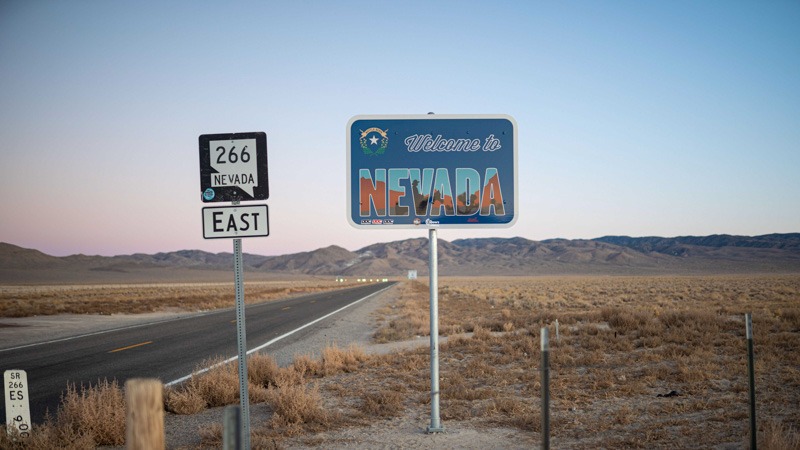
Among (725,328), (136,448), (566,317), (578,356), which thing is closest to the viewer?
(136,448)

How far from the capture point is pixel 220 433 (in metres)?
6.04

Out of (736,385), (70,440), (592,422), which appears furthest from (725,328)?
(70,440)

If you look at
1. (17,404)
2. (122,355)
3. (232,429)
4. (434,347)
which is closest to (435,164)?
(434,347)

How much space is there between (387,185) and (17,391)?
4.94 metres

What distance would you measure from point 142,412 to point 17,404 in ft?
15.1

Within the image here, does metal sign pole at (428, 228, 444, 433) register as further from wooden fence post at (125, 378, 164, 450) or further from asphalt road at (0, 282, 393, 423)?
asphalt road at (0, 282, 393, 423)

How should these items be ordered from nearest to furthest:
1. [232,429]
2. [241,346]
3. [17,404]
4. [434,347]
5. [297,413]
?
[232,429] → [241,346] → [17,404] → [434,347] → [297,413]

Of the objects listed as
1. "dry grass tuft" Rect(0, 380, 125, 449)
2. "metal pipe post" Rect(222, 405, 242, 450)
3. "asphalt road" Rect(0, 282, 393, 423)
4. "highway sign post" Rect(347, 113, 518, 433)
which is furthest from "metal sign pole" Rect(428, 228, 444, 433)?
"asphalt road" Rect(0, 282, 393, 423)

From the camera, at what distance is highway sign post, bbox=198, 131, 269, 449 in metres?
5.19

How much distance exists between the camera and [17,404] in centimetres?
600

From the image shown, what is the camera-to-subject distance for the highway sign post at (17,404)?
19.4 ft

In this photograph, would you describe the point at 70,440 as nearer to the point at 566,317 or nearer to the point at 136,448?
the point at 136,448

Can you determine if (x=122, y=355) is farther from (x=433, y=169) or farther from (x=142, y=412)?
(x=142, y=412)

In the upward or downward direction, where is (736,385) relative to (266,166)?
downward
